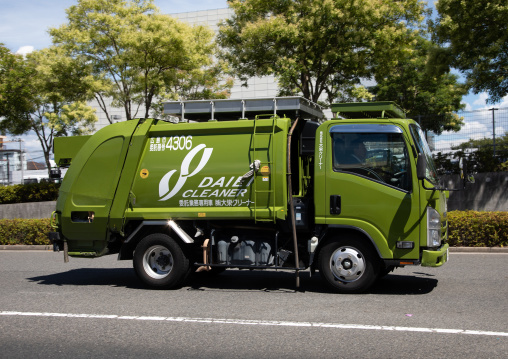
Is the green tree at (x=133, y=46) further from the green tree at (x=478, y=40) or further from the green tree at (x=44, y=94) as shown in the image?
the green tree at (x=478, y=40)

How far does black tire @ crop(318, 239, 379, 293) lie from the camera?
782cm

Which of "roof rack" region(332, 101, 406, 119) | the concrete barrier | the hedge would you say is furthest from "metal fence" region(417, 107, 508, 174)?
the concrete barrier

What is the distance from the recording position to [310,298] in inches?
306

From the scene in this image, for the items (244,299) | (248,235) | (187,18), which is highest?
(187,18)

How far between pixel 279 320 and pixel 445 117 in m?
13.2

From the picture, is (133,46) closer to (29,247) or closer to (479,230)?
(29,247)

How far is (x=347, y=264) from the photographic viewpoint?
312 inches

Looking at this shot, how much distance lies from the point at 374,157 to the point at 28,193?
1937cm

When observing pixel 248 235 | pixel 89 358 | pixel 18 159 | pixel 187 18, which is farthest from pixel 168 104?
pixel 187 18

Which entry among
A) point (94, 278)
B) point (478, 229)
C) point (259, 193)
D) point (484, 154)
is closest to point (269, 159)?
point (259, 193)

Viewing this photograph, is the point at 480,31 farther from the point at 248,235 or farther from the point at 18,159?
the point at 18,159

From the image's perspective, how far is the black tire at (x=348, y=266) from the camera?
7820 mm

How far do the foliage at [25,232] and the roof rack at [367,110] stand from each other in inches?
405

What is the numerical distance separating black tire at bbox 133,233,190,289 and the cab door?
8.23 feet
